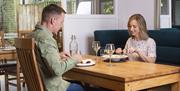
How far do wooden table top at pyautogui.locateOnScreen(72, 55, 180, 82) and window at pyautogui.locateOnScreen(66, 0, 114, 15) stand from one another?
7.46 feet

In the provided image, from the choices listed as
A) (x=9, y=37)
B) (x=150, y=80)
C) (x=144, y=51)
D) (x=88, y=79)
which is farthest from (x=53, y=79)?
(x=9, y=37)

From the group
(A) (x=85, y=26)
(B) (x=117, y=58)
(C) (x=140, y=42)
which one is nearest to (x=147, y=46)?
(C) (x=140, y=42)

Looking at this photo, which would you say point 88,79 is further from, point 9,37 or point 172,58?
point 9,37

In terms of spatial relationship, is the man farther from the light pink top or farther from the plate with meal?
the light pink top

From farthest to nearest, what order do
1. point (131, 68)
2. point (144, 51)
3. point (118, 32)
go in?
1. point (118, 32)
2. point (144, 51)
3. point (131, 68)

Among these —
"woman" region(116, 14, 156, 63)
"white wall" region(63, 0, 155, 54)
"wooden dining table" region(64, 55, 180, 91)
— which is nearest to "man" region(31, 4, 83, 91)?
"wooden dining table" region(64, 55, 180, 91)

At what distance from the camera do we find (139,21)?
338cm

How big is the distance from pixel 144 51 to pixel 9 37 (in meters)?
4.03

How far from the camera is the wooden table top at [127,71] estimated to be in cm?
218

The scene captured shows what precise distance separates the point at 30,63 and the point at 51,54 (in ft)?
0.57

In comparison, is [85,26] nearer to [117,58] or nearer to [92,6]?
[92,6]

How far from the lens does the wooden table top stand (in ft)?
7.15

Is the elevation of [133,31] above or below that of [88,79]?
above

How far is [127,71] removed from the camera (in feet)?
7.70
